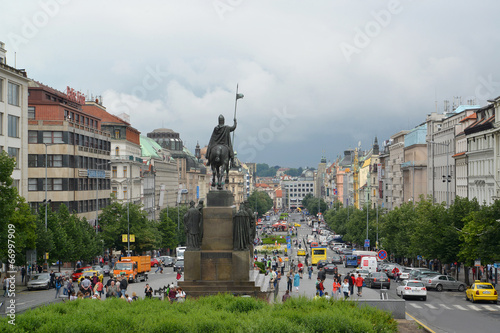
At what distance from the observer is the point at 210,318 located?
21.8m

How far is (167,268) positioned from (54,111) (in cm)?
2165

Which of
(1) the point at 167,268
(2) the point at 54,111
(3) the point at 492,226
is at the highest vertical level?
(2) the point at 54,111

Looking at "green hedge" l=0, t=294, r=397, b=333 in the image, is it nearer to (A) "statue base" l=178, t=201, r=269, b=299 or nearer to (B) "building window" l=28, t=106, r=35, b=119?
(A) "statue base" l=178, t=201, r=269, b=299

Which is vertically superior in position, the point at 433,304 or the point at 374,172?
the point at 374,172

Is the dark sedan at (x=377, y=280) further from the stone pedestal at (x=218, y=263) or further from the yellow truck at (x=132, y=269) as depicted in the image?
the stone pedestal at (x=218, y=263)

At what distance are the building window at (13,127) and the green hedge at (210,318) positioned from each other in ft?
148

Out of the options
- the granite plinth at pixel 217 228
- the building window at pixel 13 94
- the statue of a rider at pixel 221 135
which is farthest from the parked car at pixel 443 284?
the building window at pixel 13 94

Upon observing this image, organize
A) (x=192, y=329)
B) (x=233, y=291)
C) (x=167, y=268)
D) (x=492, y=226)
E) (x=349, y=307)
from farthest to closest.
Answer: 1. (x=167, y=268)
2. (x=492, y=226)
3. (x=233, y=291)
4. (x=349, y=307)
5. (x=192, y=329)

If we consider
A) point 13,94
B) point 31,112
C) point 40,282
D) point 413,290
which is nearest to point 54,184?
point 31,112

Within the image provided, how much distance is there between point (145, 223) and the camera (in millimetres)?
94438

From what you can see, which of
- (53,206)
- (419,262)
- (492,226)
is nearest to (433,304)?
(492,226)

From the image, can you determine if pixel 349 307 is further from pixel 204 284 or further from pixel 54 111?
pixel 54 111

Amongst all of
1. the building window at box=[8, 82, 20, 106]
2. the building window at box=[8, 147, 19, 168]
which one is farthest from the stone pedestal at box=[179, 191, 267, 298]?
the building window at box=[8, 82, 20, 106]

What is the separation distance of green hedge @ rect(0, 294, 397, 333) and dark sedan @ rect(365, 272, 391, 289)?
34638 mm
